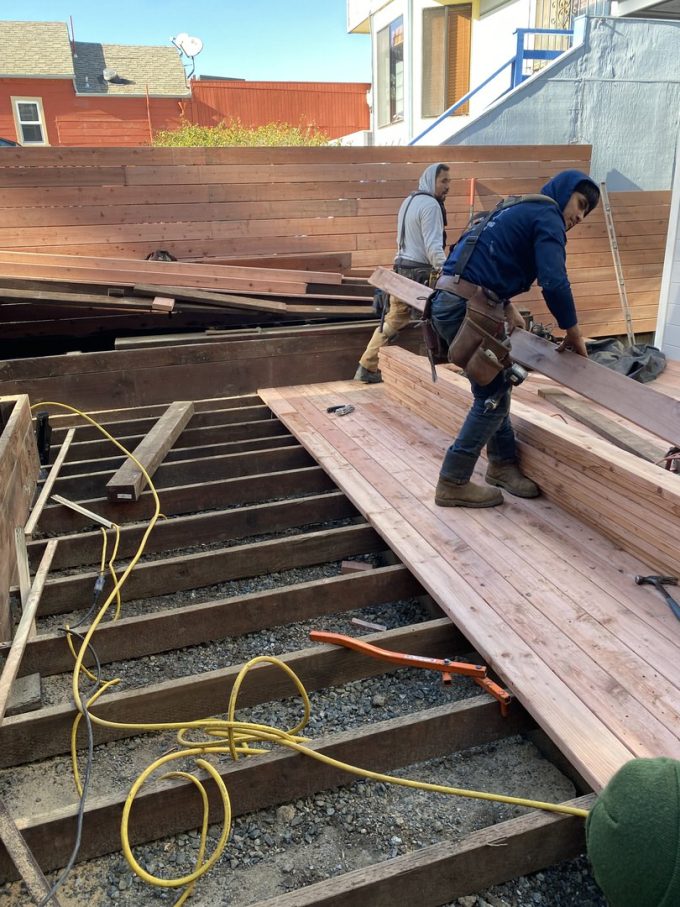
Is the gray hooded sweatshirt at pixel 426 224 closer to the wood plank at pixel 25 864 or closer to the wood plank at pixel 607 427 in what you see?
the wood plank at pixel 607 427

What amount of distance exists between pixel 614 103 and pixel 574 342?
7.92 meters

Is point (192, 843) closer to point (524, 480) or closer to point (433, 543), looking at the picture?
point (433, 543)

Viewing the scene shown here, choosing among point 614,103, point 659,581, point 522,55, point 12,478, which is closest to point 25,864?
point 12,478

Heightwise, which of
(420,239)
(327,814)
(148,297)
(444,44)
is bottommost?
(327,814)

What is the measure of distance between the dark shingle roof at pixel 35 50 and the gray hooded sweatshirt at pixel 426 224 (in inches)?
723

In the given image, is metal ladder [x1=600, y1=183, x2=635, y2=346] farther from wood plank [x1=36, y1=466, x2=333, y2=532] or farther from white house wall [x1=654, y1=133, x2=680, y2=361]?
wood plank [x1=36, y1=466, x2=333, y2=532]

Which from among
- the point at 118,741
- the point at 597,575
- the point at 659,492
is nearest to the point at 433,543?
the point at 597,575

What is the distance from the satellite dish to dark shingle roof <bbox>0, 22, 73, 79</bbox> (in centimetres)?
330

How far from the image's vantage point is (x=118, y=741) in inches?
92.4

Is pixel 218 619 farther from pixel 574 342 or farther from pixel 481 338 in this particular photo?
pixel 574 342

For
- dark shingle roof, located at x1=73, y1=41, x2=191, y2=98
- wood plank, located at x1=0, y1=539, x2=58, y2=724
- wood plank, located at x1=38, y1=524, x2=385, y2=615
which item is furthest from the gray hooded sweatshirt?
dark shingle roof, located at x1=73, y1=41, x2=191, y2=98

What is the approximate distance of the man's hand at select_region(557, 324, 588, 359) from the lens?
10.7 ft

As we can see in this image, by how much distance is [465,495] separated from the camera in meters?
3.55

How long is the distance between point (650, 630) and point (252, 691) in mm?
1472
